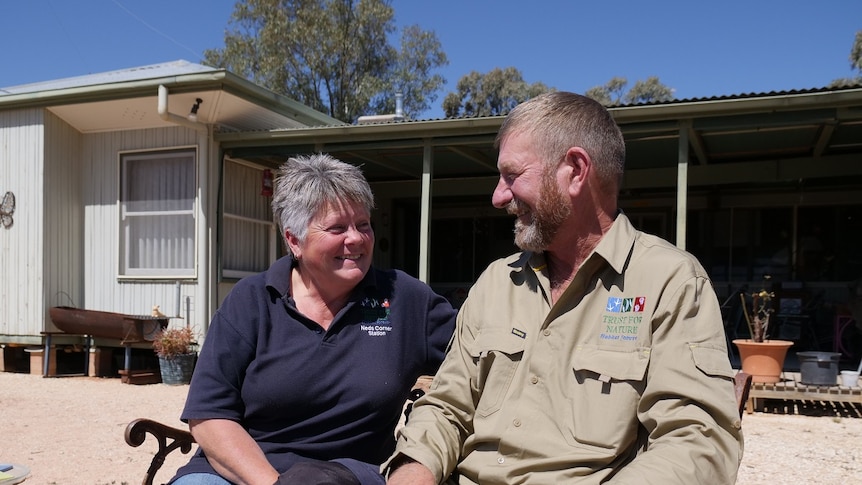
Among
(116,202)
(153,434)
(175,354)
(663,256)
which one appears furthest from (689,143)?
(153,434)

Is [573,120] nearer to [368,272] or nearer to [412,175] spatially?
[368,272]

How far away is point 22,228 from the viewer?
8172 millimetres

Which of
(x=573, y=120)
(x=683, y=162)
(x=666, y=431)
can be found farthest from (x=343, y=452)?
(x=683, y=162)

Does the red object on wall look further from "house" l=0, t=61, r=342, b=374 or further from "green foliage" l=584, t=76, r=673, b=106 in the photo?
"green foliage" l=584, t=76, r=673, b=106

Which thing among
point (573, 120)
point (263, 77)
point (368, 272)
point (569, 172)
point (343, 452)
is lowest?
point (343, 452)

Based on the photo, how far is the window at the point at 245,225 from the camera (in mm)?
8391

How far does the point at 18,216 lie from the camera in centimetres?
821

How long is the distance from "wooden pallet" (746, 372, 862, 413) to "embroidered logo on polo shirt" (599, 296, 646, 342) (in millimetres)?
5016

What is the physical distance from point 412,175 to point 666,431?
9.26 metres

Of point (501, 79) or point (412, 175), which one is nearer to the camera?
point (412, 175)

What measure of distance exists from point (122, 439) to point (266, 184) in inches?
178

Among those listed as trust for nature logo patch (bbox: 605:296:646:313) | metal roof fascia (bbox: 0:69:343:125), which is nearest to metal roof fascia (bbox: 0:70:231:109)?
metal roof fascia (bbox: 0:69:343:125)

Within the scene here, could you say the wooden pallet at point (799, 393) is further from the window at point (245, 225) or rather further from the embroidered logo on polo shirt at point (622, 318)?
the window at point (245, 225)

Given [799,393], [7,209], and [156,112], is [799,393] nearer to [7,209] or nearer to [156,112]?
[156,112]
